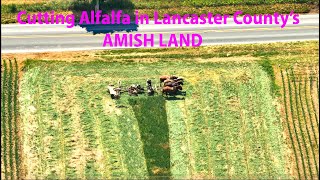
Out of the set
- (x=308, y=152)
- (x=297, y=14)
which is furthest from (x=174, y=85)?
(x=297, y=14)

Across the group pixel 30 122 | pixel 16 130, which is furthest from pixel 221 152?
pixel 16 130

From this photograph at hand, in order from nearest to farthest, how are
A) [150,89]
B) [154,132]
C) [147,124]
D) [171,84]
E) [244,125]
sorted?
[154,132], [147,124], [244,125], [150,89], [171,84]

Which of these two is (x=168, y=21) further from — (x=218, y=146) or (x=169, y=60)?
(x=218, y=146)

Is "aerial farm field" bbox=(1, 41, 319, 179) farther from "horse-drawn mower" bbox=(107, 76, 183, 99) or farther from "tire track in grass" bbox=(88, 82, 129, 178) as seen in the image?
"horse-drawn mower" bbox=(107, 76, 183, 99)

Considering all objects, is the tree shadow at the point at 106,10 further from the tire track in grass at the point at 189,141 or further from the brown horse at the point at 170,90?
the tire track in grass at the point at 189,141

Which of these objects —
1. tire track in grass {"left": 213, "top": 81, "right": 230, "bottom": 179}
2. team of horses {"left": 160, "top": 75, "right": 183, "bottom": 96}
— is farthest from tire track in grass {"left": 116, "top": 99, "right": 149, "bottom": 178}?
tire track in grass {"left": 213, "top": 81, "right": 230, "bottom": 179}

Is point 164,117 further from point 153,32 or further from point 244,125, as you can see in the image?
point 153,32
